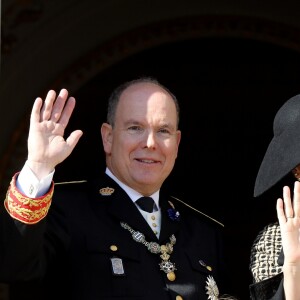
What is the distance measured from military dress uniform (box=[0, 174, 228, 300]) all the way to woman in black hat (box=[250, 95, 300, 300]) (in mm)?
195

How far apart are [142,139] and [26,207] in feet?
1.69

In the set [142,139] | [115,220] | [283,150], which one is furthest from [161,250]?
[283,150]

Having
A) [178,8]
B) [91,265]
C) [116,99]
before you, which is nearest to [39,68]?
[178,8]

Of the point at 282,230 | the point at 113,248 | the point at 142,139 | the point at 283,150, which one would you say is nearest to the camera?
the point at 282,230

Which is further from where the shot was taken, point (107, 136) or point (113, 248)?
point (107, 136)

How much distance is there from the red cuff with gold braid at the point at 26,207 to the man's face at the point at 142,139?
0.45 meters

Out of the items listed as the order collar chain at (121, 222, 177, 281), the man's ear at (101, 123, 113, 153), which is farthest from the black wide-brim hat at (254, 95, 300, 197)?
the man's ear at (101, 123, 113, 153)

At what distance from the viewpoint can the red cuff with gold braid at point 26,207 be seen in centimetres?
274

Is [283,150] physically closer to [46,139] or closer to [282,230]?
[282,230]

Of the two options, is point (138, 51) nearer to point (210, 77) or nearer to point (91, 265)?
point (210, 77)

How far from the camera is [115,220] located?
3.11m

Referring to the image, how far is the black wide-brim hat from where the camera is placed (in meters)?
2.88

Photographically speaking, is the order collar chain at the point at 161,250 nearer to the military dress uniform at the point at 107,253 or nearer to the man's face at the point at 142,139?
the military dress uniform at the point at 107,253

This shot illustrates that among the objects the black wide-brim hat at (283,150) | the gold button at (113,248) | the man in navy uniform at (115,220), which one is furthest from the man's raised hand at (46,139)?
the black wide-brim hat at (283,150)
